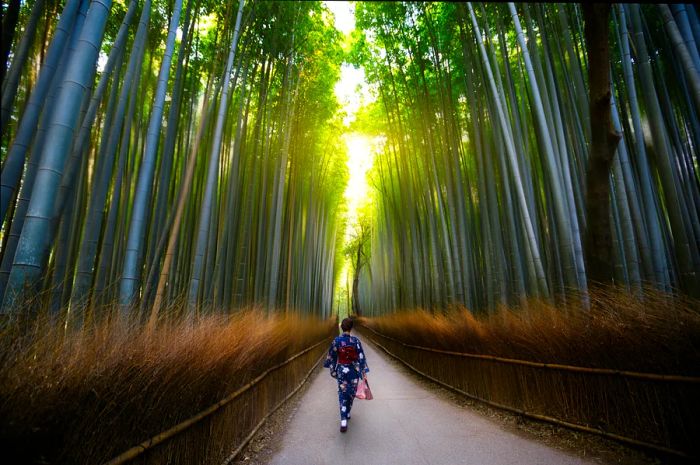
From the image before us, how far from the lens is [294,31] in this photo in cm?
505

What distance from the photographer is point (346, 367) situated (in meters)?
3.67

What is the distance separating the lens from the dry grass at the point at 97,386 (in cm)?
104

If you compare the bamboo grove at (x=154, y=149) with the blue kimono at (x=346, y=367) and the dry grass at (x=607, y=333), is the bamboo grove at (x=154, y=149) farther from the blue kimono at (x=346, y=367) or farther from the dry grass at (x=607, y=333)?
the dry grass at (x=607, y=333)

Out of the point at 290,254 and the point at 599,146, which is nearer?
the point at 599,146

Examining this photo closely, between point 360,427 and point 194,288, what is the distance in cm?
214

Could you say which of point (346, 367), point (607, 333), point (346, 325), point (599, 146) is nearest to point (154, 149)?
point (346, 325)

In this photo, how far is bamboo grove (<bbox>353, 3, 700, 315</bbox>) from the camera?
3.58 meters

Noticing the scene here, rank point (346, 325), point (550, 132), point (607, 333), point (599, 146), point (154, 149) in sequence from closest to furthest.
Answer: point (607, 333)
point (599, 146)
point (154, 149)
point (346, 325)
point (550, 132)

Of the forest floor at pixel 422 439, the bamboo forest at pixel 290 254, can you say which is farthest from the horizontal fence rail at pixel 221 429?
the forest floor at pixel 422 439

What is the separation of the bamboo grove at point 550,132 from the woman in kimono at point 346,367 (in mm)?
2067

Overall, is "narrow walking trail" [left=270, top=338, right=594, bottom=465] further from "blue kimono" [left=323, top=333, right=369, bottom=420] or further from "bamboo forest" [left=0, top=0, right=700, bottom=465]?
"blue kimono" [left=323, top=333, right=369, bottom=420]

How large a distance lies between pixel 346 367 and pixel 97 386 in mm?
2599

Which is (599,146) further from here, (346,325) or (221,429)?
(221,429)

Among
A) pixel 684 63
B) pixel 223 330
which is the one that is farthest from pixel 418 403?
pixel 684 63
